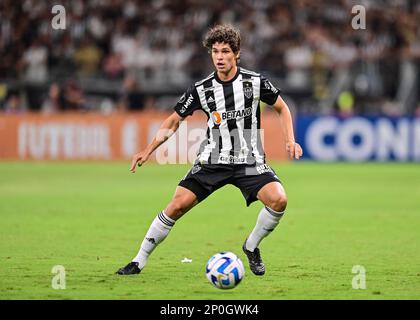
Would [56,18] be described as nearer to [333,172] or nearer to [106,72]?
[106,72]

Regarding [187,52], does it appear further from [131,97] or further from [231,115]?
[231,115]

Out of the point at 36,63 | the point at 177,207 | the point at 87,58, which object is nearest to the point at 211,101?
the point at 177,207

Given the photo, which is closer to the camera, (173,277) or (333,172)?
(173,277)

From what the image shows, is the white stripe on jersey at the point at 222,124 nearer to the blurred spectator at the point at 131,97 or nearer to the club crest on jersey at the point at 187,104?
the club crest on jersey at the point at 187,104

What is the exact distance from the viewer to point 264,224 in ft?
28.4

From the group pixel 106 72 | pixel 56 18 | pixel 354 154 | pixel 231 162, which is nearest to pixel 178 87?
pixel 106 72

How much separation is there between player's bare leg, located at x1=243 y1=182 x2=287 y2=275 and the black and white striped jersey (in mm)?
352

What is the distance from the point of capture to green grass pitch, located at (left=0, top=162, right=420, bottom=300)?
25.6 ft

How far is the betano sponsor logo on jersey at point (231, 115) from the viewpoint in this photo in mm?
8602

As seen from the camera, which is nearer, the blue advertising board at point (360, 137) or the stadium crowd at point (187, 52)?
the blue advertising board at point (360, 137)

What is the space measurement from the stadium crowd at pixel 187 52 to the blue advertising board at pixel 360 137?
4.00ft

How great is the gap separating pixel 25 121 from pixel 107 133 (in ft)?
8.05

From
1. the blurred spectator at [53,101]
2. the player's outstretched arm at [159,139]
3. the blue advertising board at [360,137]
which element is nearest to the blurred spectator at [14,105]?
the blurred spectator at [53,101]

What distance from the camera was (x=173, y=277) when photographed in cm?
840
